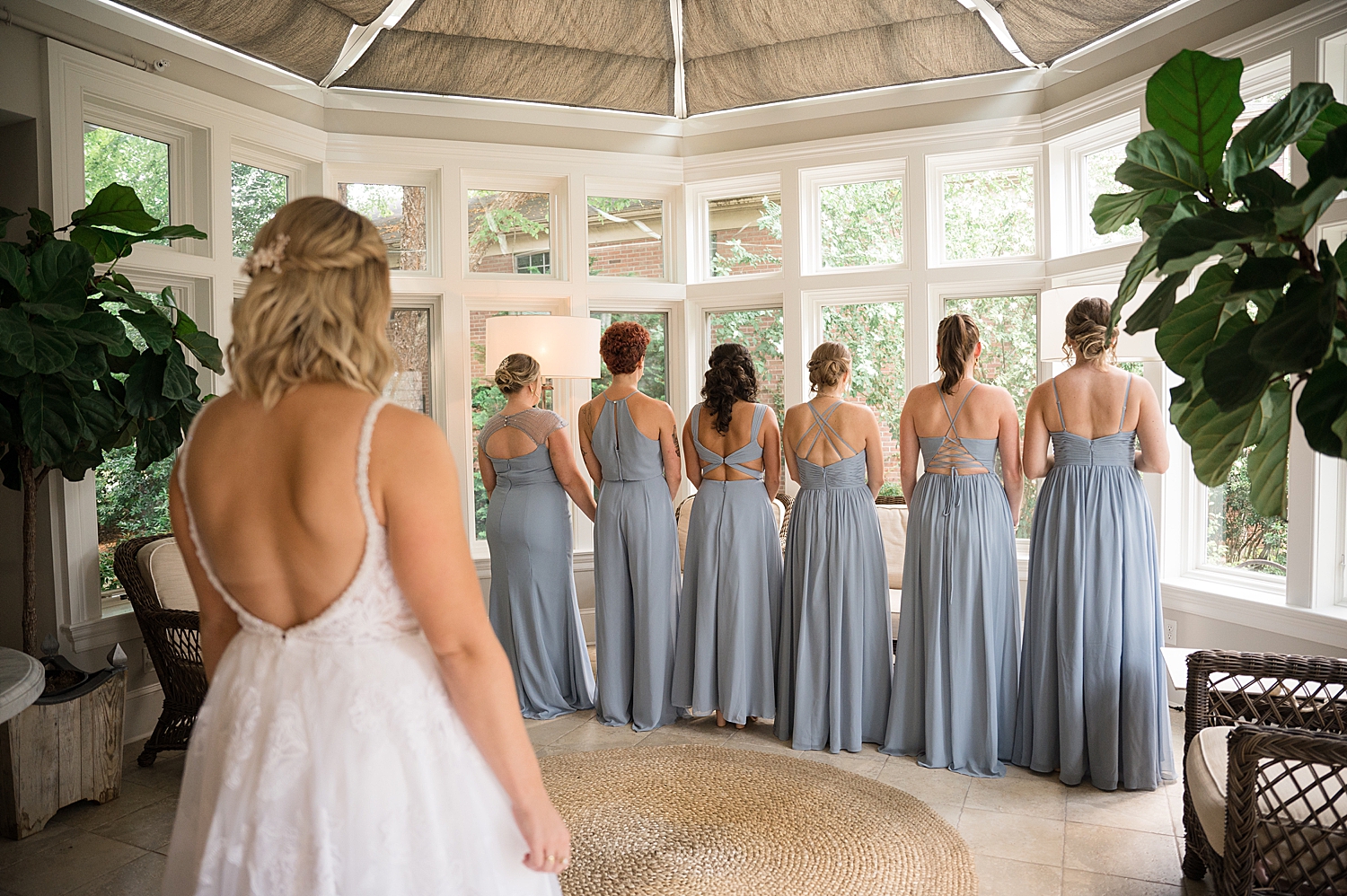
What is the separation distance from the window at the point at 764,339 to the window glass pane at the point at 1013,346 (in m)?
1.02

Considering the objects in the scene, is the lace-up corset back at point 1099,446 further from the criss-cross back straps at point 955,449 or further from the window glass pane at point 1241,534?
the window glass pane at point 1241,534

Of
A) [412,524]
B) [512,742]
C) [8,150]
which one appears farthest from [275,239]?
[8,150]

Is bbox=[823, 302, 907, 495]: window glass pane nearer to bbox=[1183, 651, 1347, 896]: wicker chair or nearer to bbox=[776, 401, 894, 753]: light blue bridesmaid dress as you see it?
bbox=[776, 401, 894, 753]: light blue bridesmaid dress

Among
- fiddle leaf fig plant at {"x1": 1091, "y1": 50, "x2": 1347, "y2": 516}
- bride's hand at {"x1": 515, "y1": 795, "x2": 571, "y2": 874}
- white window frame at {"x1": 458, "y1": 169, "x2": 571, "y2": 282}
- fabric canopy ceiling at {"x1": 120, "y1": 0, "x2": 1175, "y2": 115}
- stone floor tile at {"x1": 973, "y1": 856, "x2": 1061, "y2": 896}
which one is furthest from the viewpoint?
white window frame at {"x1": 458, "y1": 169, "x2": 571, "y2": 282}

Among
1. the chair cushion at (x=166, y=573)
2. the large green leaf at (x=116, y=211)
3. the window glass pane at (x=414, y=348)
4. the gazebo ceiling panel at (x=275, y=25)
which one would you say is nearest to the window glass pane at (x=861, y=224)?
the window glass pane at (x=414, y=348)

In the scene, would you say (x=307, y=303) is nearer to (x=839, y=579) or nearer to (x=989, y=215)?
(x=839, y=579)

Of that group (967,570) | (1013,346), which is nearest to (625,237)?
(1013,346)

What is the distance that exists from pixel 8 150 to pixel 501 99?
7.59ft

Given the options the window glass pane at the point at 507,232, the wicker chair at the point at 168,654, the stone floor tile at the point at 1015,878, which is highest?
the window glass pane at the point at 507,232

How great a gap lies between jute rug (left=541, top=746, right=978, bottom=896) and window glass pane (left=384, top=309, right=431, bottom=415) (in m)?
2.47

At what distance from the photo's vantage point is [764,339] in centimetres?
566

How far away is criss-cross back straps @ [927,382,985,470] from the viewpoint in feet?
11.5

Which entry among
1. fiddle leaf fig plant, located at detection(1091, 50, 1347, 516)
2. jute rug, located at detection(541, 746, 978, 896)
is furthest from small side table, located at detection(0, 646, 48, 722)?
fiddle leaf fig plant, located at detection(1091, 50, 1347, 516)

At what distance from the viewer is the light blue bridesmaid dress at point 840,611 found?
3.67m
